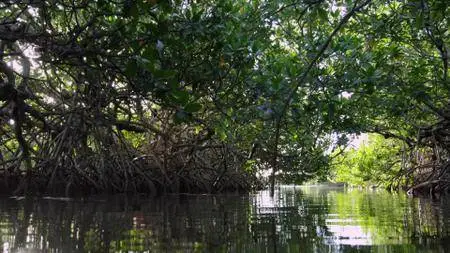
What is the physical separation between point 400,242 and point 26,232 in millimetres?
1641

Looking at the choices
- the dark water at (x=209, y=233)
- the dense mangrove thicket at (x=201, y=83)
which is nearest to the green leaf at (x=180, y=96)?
the dense mangrove thicket at (x=201, y=83)

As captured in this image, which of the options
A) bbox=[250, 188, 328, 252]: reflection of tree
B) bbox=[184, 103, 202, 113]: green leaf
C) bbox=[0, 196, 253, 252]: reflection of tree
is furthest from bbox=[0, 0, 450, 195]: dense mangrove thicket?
bbox=[0, 196, 253, 252]: reflection of tree

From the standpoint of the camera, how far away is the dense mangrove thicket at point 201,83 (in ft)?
8.68

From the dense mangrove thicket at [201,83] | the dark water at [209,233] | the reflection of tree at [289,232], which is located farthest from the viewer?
the dense mangrove thicket at [201,83]

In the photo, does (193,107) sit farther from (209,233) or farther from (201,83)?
(201,83)

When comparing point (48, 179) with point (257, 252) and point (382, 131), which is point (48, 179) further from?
point (382, 131)

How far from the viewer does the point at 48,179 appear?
507 cm

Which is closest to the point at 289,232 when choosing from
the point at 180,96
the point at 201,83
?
the point at 180,96

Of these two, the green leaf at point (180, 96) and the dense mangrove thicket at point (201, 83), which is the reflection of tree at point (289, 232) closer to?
the dense mangrove thicket at point (201, 83)

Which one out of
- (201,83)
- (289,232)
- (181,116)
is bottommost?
(289,232)

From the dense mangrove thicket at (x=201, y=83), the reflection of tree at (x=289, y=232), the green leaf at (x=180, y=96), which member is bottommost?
the reflection of tree at (x=289, y=232)

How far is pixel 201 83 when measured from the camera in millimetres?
3439

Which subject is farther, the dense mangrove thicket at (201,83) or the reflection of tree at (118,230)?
the dense mangrove thicket at (201,83)

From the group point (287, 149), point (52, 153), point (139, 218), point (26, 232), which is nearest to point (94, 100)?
point (52, 153)
